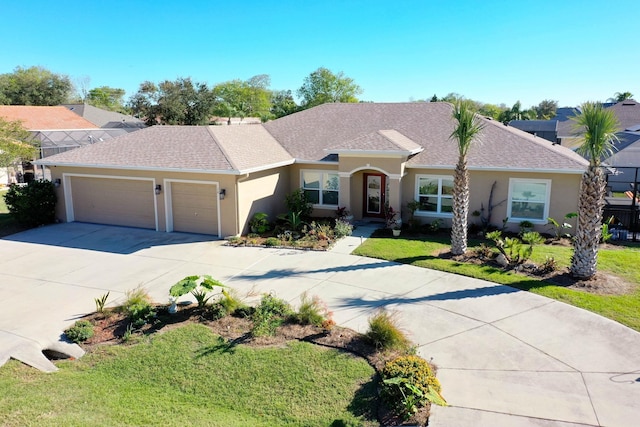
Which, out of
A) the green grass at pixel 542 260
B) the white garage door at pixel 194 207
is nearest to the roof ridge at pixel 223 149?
the white garage door at pixel 194 207

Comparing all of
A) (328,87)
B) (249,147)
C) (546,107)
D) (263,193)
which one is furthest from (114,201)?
(546,107)

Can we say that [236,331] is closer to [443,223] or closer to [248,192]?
[248,192]

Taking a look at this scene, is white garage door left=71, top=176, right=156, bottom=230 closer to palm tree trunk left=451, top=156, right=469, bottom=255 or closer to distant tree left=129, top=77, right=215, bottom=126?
palm tree trunk left=451, top=156, right=469, bottom=255

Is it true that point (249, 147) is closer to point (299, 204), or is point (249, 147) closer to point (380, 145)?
point (299, 204)

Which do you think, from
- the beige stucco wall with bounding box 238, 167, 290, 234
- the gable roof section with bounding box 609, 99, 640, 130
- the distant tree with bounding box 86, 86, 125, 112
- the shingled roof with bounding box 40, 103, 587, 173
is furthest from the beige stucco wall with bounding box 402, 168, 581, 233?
the distant tree with bounding box 86, 86, 125, 112

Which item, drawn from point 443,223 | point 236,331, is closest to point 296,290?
point 236,331
